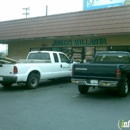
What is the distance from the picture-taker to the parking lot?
499 cm

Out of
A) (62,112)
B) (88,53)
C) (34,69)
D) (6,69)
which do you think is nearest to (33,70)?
(34,69)

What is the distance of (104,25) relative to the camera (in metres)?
15.4

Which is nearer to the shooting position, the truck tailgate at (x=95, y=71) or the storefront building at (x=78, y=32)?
the truck tailgate at (x=95, y=71)

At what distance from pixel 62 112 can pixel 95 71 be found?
104 inches

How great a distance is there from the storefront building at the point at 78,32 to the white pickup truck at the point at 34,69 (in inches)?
114

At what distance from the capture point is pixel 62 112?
6137 mm

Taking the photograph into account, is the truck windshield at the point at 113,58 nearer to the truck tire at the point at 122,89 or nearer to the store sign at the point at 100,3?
the truck tire at the point at 122,89

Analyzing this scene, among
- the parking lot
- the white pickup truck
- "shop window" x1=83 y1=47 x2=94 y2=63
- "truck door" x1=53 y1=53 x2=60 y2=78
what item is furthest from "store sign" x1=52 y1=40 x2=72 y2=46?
the parking lot

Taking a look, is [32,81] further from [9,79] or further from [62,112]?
[62,112]

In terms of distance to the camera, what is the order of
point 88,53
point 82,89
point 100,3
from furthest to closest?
point 100,3 < point 88,53 < point 82,89

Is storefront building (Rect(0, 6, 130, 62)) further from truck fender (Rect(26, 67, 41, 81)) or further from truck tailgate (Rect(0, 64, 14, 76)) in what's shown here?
truck tailgate (Rect(0, 64, 14, 76))

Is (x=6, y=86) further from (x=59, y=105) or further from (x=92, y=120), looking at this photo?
(x=92, y=120)

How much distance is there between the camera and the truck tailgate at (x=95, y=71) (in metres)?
7.80

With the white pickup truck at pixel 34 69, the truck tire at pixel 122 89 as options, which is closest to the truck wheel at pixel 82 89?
the truck tire at pixel 122 89
